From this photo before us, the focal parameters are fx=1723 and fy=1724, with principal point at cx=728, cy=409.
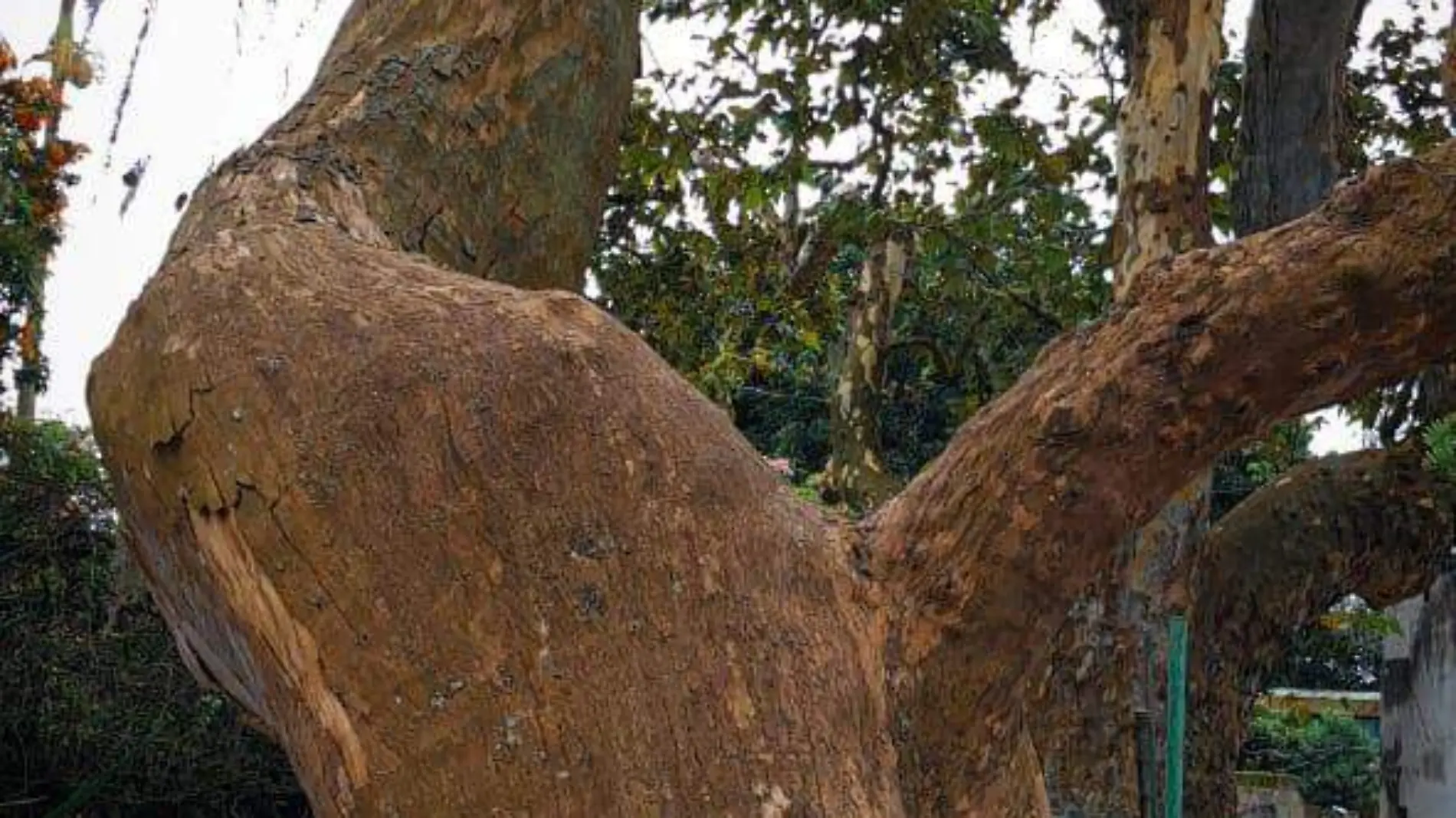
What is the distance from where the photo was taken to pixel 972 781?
2371 mm

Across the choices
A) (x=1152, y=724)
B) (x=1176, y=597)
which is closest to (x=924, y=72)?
(x=1176, y=597)

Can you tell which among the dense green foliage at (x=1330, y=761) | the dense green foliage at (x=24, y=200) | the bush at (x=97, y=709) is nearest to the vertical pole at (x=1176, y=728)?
the bush at (x=97, y=709)

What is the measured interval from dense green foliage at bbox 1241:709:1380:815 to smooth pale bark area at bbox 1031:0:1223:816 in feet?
46.0

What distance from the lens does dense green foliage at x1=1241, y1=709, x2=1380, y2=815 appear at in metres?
18.2

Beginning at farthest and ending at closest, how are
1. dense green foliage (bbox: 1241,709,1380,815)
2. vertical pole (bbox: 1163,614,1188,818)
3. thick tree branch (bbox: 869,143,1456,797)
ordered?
dense green foliage (bbox: 1241,709,1380,815)
vertical pole (bbox: 1163,614,1188,818)
thick tree branch (bbox: 869,143,1456,797)

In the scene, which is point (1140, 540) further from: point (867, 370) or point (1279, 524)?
point (867, 370)

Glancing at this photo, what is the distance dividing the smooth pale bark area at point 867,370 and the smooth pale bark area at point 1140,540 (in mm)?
3448

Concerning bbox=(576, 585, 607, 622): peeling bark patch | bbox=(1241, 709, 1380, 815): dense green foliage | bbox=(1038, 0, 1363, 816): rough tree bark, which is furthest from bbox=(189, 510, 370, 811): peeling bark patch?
bbox=(1241, 709, 1380, 815): dense green foliage

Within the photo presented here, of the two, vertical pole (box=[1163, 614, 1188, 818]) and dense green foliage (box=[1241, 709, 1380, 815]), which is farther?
dense green foliage (box=[1241, 709, 1380, 815])

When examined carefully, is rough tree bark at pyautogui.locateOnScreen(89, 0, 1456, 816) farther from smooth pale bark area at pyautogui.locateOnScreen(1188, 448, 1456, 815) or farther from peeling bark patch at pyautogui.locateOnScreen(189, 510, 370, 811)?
smooth pale bark area at pyautogui.locateOnScreen(1188, 448, 1456, 815)

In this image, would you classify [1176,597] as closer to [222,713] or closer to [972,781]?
[972,781]

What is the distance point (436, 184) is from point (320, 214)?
0.42 m

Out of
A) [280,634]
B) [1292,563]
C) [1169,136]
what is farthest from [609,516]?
[1292,563]

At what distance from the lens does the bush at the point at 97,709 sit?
7.00m
